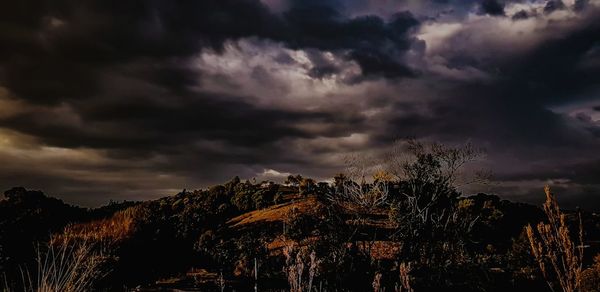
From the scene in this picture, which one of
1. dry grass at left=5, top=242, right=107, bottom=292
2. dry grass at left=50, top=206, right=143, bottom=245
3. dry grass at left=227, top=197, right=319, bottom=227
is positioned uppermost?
dry grass at left=227, top=197, right=319, bottom=227

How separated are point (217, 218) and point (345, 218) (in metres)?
14.6

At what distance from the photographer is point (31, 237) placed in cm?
1168

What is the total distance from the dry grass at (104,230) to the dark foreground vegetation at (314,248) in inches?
1.3

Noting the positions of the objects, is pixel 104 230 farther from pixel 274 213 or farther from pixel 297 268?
pixel 274 213

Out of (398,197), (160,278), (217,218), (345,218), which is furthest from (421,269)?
(217,218)

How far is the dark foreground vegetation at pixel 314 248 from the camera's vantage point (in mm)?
9078

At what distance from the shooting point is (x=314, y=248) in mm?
18859

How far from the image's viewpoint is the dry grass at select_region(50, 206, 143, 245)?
1112 centimetres

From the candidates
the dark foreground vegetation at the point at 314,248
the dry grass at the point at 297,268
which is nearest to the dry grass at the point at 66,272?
the dark foreground vegetation at the point at 314,248

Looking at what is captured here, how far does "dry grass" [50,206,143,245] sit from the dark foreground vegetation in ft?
0.11

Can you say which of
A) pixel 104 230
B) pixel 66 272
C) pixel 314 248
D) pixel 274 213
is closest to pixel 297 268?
pixel 66 272

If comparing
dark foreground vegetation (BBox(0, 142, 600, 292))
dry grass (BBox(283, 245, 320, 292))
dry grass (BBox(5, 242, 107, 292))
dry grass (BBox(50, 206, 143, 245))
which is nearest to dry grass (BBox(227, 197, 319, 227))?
dark foreground vegetation (BBox(0, 142, 600, 292))

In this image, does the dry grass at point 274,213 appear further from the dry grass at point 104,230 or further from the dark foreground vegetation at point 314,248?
the dry grass at point 104,230

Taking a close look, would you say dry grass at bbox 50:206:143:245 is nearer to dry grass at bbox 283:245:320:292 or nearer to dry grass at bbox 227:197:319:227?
dry grass at bbox 283:245:320:292
